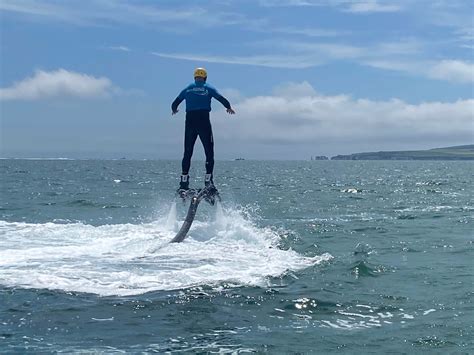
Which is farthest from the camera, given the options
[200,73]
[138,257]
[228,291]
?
[200,73]

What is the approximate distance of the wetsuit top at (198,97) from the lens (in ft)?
51.9

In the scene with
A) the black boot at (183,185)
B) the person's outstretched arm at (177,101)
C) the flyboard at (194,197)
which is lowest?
the flyboard at (194,197)

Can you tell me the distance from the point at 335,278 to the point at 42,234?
8.48m

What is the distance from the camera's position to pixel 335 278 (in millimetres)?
13523

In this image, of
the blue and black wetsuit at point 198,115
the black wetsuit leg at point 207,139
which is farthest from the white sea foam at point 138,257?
the blue and black wetsuit at point 198,115

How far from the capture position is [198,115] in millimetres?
16141

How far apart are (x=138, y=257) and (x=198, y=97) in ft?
13.9

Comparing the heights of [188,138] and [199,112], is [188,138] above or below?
below

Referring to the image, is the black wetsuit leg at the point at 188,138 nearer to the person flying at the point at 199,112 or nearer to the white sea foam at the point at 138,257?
the person flying at the point at 199,112

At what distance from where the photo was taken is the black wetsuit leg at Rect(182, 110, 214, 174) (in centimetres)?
1616

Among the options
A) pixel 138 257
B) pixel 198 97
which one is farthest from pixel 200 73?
pixel 138 257

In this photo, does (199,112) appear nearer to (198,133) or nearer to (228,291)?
(198,133)

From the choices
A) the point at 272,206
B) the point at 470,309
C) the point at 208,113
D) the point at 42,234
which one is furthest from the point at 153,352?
the point at 272,206

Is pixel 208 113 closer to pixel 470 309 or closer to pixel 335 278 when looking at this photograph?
pixel 335 278
